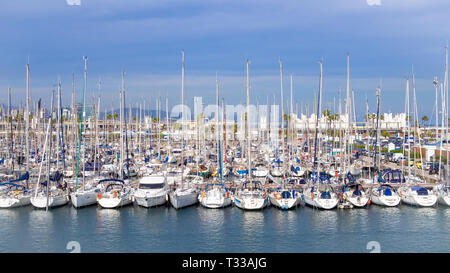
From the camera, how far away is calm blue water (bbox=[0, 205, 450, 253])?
25.7 meters

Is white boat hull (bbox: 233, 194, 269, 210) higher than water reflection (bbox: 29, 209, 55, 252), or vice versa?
→ white boat hull (bbox: 233, 194, 269, 210)

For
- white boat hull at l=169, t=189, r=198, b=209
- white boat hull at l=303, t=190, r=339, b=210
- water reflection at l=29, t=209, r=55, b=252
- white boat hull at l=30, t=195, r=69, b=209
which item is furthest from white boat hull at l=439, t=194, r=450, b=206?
white boat hull at l=30, t=195, r=69, b=209

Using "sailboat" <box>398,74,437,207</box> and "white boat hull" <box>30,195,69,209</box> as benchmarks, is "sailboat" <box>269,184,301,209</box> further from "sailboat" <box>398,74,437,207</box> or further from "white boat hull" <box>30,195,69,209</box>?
"white boat hull" <box>30,195,69,209</box>

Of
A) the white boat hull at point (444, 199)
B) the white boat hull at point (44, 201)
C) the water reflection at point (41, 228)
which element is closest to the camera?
the water reflection at point (41, 228)

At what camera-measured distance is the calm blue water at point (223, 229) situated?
25656 millimetres

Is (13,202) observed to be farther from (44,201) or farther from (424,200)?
(424,200)

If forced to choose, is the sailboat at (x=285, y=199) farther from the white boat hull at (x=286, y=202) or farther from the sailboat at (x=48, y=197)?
the sailboat at (x=48, y=197)

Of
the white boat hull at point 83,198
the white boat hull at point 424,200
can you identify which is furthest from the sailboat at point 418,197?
the white boat hull at point 83,198

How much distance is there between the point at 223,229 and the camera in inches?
1136

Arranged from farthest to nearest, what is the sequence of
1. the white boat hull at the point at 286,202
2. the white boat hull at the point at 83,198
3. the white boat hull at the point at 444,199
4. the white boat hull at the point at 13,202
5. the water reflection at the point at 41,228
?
the white boat hull at the point at 13,202, the white boat hull at the point at 83,198, the white boat hull at the point at 444,199, the white boat hull at the point at 286,202, the water reflection at the point at 41,228

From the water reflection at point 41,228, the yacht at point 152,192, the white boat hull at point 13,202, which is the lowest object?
the water reflection at point 41,228

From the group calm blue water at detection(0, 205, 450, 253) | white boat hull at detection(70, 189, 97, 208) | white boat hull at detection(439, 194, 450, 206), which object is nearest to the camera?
calm blue water at detection(0, 205, 450, 253)
